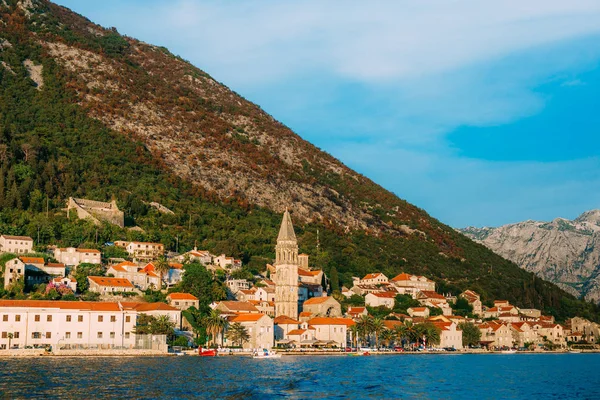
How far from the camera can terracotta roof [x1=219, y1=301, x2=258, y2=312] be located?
309ft

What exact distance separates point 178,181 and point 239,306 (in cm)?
5856

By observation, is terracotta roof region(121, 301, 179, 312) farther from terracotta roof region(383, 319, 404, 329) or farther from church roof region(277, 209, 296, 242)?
terracotta roof region(383, 319, 404, 329)

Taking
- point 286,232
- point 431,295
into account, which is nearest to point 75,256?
point 286,232

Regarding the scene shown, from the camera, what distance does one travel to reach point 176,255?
111 metres

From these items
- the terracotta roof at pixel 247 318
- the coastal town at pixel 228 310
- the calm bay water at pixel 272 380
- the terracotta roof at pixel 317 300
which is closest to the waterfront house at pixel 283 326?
the coastal town at pixel 228 310

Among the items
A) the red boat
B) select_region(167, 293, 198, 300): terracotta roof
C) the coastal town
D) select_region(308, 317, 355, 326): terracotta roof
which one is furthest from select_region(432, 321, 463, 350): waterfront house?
the red boat

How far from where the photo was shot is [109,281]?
298 ft

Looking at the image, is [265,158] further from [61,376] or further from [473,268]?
[61,376]

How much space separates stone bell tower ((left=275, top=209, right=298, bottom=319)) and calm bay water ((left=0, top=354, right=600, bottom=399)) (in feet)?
89.9

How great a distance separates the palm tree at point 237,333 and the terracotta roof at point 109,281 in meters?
13.0

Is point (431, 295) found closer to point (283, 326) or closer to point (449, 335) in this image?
point (449, 335)

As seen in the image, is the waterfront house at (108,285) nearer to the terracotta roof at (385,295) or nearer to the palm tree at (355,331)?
the palm tree at (355,331)

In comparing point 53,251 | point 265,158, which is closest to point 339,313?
Result: point 53,251

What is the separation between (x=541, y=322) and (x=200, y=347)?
227ft
